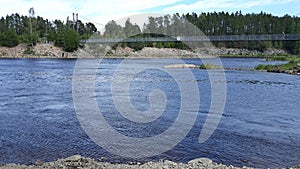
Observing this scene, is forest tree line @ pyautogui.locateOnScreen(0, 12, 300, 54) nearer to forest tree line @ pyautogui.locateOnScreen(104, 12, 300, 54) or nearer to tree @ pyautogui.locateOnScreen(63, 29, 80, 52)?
forest tree line @ pyautogui.locateOnScreen(104, 12, 300, 54)

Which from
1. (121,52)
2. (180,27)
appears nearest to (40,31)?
(121,52)

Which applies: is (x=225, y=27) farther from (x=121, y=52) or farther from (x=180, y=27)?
(x=121, y=52)

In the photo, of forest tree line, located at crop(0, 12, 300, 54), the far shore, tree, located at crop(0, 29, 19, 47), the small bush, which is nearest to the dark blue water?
the far shore

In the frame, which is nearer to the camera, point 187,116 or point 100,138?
point 100,138

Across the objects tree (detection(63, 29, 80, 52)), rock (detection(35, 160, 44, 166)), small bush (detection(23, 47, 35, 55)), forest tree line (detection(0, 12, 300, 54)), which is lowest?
rock (detection(35, 160, 44, 166))

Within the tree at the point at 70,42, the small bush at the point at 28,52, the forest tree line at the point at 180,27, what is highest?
the forest tree line at the point at 180,27

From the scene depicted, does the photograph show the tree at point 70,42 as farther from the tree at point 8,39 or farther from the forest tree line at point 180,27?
the tree at point 8,39

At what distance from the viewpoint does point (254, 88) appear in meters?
34.7

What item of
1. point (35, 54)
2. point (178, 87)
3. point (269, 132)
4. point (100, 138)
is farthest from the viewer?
point (35, 54)

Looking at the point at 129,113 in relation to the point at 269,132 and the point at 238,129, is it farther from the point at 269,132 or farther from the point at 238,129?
the point at 269,132

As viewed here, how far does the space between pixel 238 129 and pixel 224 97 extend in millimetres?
11788

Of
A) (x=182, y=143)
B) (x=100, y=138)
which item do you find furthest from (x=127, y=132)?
(x=182, y=143)

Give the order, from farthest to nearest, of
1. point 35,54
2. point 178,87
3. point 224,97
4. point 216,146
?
point 35,54 → point 178,87 → point 224,97 → point 216,146

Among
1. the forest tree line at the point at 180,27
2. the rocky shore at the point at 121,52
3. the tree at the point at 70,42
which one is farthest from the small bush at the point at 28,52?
the forest tree line at the point at 180,27
